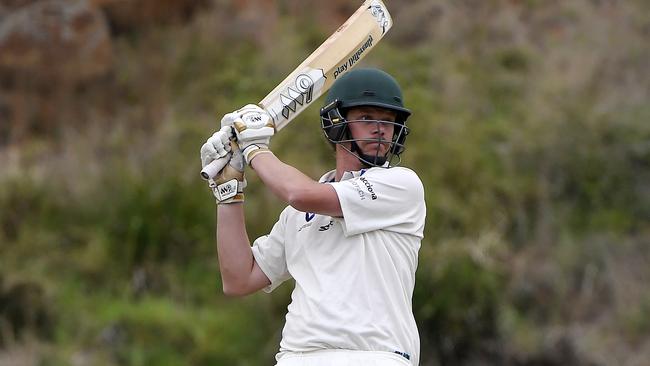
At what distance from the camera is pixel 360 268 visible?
12.2 ft

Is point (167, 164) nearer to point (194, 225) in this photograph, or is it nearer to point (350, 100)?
point (194, 225)

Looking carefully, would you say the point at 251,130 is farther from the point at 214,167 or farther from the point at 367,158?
the point at 367,158

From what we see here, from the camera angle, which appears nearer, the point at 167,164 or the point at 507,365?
the point at 507,365

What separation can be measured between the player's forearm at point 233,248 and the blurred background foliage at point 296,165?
448cm

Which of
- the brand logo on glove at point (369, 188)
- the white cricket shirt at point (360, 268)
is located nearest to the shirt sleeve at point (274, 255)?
the white cricket shirt at point (360, 268)

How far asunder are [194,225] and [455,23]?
457 centimetres

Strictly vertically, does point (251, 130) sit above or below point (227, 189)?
above

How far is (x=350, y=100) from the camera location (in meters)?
3.93

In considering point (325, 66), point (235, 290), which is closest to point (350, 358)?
point (235, 290)

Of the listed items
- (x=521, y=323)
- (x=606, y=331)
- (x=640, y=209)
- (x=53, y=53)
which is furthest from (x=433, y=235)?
(x=53, y=53)

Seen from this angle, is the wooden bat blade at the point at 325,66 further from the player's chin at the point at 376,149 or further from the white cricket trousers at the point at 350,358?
the white cricket trousers at the point at 350,358

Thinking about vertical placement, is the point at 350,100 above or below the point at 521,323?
below

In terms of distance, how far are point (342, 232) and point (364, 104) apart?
0.43 meters

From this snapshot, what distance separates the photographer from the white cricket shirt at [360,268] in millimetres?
3705
